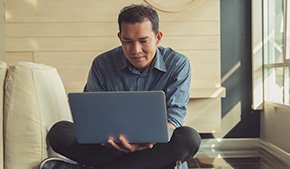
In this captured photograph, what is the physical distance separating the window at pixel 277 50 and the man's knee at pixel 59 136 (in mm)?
2039

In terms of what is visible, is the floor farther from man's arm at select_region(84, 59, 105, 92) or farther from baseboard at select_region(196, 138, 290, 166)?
man's arm at select_region(84, 59, 105, 92)

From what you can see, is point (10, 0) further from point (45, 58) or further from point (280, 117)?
point (280, 117)

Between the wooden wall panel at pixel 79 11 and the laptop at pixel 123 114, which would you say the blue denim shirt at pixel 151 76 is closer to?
the laptop at pixel 123 114

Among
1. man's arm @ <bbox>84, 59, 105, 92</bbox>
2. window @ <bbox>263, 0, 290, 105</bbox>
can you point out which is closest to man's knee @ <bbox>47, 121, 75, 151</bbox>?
man's arm @ <bbox>84, 59, 105, 92</bbox>

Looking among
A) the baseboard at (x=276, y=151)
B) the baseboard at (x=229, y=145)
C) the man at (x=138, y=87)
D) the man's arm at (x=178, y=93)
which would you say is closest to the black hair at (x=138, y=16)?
the man at (x=138, y=87)

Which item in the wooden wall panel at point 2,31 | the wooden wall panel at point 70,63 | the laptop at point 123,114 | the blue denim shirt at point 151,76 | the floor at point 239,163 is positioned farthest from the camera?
the wooden wall panel at point 70,63

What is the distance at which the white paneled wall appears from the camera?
3.30 metres

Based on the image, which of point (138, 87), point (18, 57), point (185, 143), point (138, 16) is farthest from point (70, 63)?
point (185, 143)

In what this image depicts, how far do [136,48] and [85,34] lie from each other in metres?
1.69

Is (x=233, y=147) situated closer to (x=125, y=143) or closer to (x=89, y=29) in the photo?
(x=89, y=29)

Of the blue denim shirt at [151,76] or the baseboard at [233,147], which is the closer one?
the blue denim shirt at [151,76]

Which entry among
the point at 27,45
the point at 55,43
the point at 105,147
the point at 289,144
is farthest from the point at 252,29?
the point at 105,147

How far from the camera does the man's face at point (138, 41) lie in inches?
67.7

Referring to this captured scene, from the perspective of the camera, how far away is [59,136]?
62.1 inches
